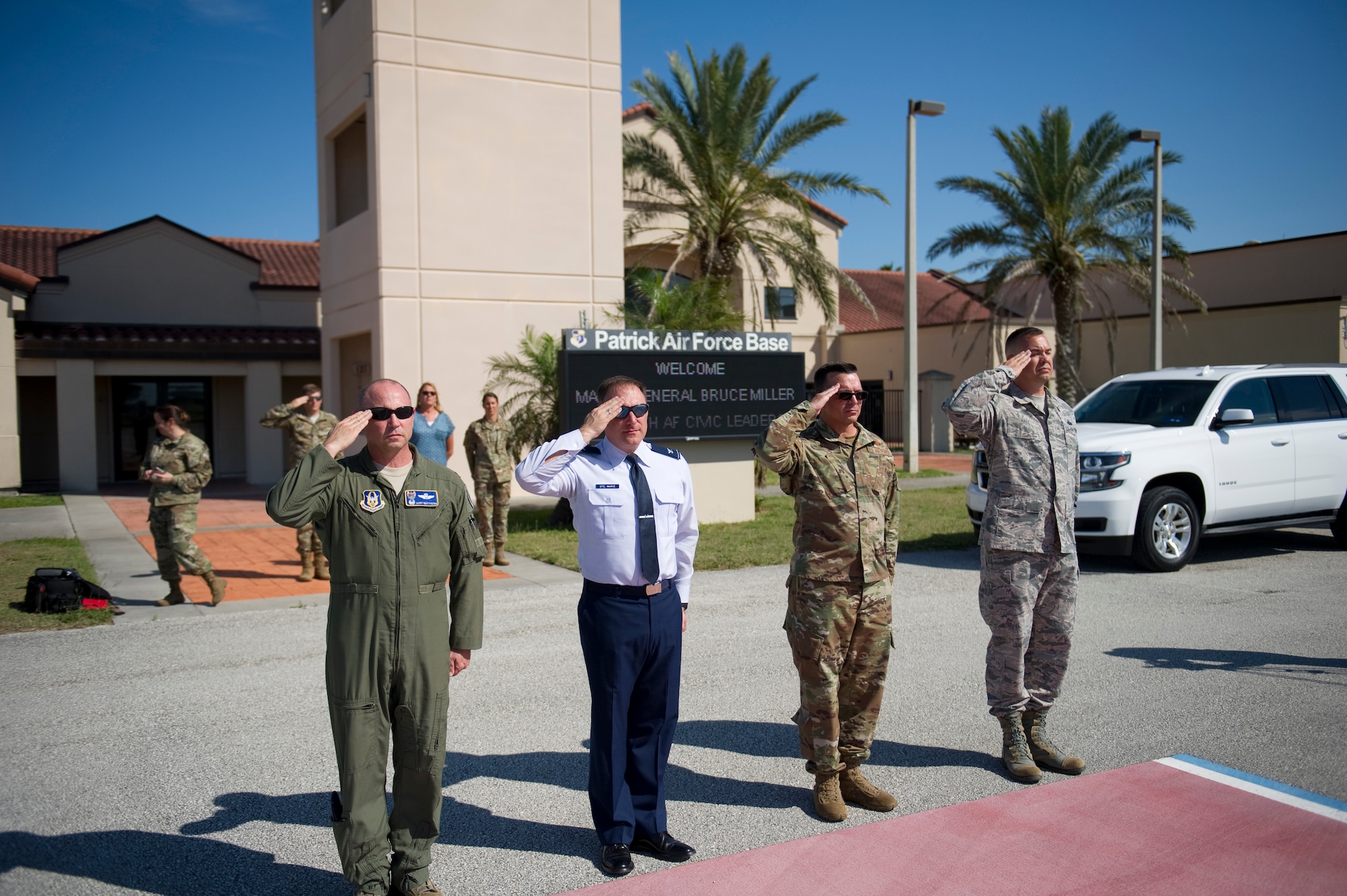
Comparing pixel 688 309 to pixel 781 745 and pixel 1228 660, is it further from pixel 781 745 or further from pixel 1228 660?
pixel 781 745

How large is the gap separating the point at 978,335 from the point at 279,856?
28701 millimetres

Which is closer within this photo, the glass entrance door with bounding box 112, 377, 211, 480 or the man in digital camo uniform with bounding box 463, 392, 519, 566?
the man in digital camo uniform with bounding box 463, 392, 519, 566

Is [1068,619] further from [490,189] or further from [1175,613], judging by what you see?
[490,189]

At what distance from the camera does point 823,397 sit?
4430mm

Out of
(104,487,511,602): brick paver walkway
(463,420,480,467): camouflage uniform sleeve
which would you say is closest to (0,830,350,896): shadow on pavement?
(104,487,511,602): brick paver walkway

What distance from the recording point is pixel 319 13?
18.4m

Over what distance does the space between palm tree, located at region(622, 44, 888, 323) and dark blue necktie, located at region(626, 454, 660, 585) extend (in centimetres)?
1660

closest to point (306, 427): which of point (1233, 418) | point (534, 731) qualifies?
point (534, 731)

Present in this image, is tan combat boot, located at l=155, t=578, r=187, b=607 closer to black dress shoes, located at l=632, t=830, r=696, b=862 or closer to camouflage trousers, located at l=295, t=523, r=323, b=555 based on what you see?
camouflage trousers, located at l=295, t=523, r=323, b=555

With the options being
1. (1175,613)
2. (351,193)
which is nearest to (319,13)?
(351,193)

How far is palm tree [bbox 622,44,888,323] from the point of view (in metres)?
20.9

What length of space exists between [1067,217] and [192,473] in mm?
21501

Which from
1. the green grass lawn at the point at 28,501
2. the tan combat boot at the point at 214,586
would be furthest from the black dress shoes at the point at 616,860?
the green grass lawn at the point at 28,501

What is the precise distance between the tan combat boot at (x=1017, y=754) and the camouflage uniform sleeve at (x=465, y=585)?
105 inches
